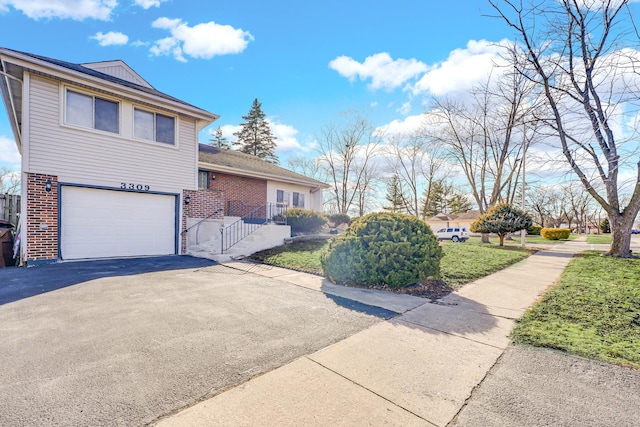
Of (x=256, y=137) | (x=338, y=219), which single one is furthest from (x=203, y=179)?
(x=256, y=137)

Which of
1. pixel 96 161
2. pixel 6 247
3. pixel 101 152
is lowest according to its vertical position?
pixel 6 247

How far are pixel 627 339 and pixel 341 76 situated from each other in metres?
14.0

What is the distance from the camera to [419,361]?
2.88 metres

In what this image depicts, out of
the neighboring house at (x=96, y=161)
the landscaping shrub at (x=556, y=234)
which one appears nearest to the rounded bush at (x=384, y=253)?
the neighboring house at (x=96, y=161)

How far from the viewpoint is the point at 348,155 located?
96.5ft

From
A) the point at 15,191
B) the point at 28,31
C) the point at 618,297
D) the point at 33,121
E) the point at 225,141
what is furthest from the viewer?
the point at 225,141

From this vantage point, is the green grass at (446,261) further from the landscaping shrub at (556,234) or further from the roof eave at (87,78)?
the landscaping shrub at (556,234)

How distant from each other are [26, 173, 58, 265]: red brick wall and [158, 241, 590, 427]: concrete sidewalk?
845cm

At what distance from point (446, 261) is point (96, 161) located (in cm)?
1095

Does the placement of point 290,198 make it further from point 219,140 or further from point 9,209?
point 219,140

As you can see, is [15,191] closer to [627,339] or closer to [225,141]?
[225,141]

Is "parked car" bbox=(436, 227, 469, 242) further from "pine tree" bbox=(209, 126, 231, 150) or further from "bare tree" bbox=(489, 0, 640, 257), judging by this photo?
"pine tree" bbox=(209, 126, 231, 150)

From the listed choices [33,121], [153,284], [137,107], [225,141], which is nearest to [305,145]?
[225,141]

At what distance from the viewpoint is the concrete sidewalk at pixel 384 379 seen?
2.03m
